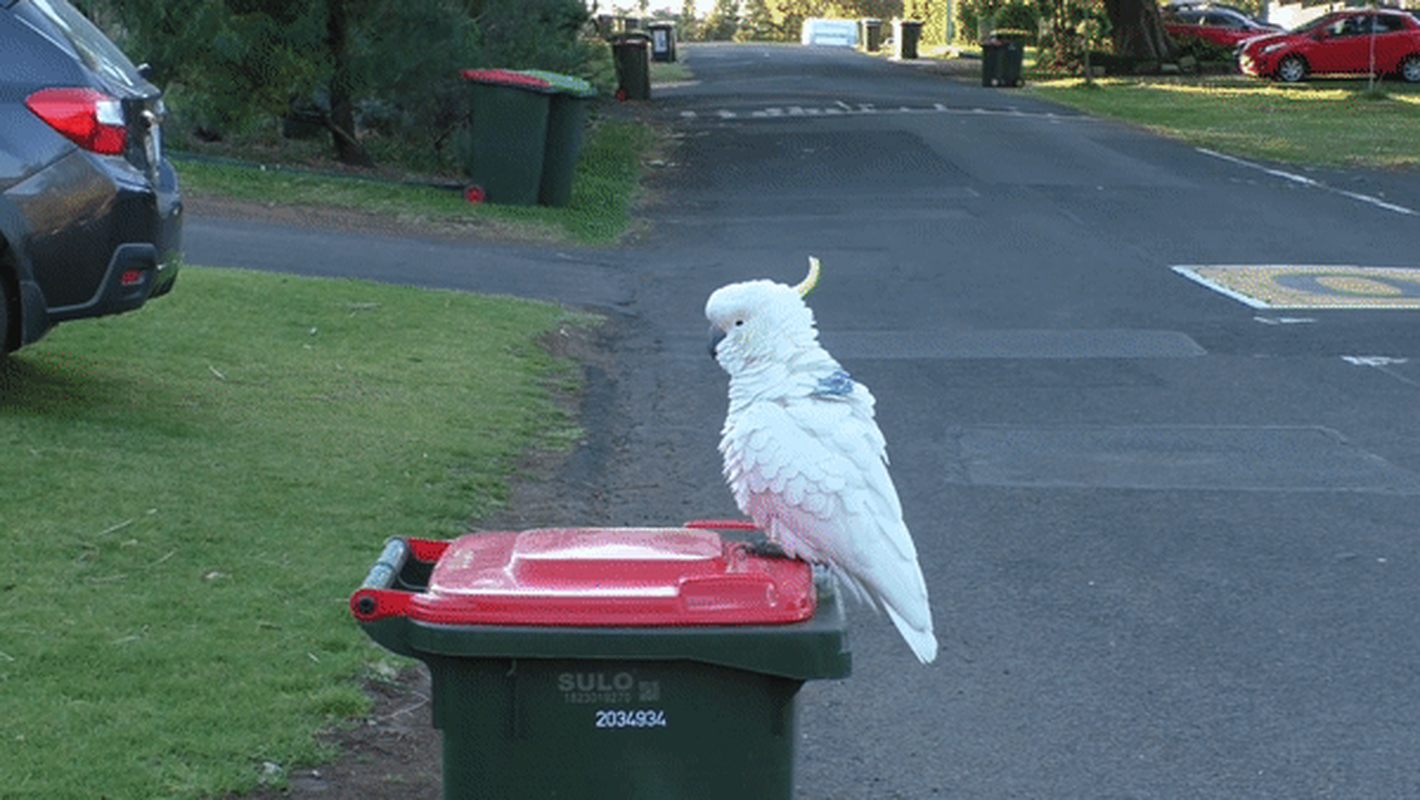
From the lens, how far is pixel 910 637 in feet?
12.7

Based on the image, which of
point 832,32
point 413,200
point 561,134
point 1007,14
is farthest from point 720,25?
point 413,200

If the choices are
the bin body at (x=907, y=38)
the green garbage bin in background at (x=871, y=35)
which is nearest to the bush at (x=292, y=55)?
the bin body at (x=907, y=38)

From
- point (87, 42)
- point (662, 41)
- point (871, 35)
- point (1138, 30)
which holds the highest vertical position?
point (871, 35)

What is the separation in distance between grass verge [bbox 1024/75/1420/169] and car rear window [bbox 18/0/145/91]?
19.8 m

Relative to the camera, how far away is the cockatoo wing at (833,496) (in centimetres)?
378

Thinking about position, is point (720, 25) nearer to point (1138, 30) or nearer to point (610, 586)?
point (1138, 30)

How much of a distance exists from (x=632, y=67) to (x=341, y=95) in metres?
17.4

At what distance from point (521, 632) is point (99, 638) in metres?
2.59

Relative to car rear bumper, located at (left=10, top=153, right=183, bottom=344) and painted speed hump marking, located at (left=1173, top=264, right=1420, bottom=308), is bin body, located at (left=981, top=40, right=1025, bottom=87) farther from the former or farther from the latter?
car rear bumper, located at (left=10, top=153, right=183, bottom=344)

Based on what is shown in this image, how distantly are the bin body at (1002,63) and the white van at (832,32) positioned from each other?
35.5 m

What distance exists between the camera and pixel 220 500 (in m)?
7.00

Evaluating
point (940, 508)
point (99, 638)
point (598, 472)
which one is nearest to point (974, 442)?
point (940, 508)

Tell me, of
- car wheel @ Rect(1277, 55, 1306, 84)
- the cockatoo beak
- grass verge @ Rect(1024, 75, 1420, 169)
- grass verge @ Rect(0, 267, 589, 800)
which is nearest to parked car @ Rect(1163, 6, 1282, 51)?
grass verge @ Rect(1024, 75, 1420, 169)

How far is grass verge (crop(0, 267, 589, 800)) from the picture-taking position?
480 cm
